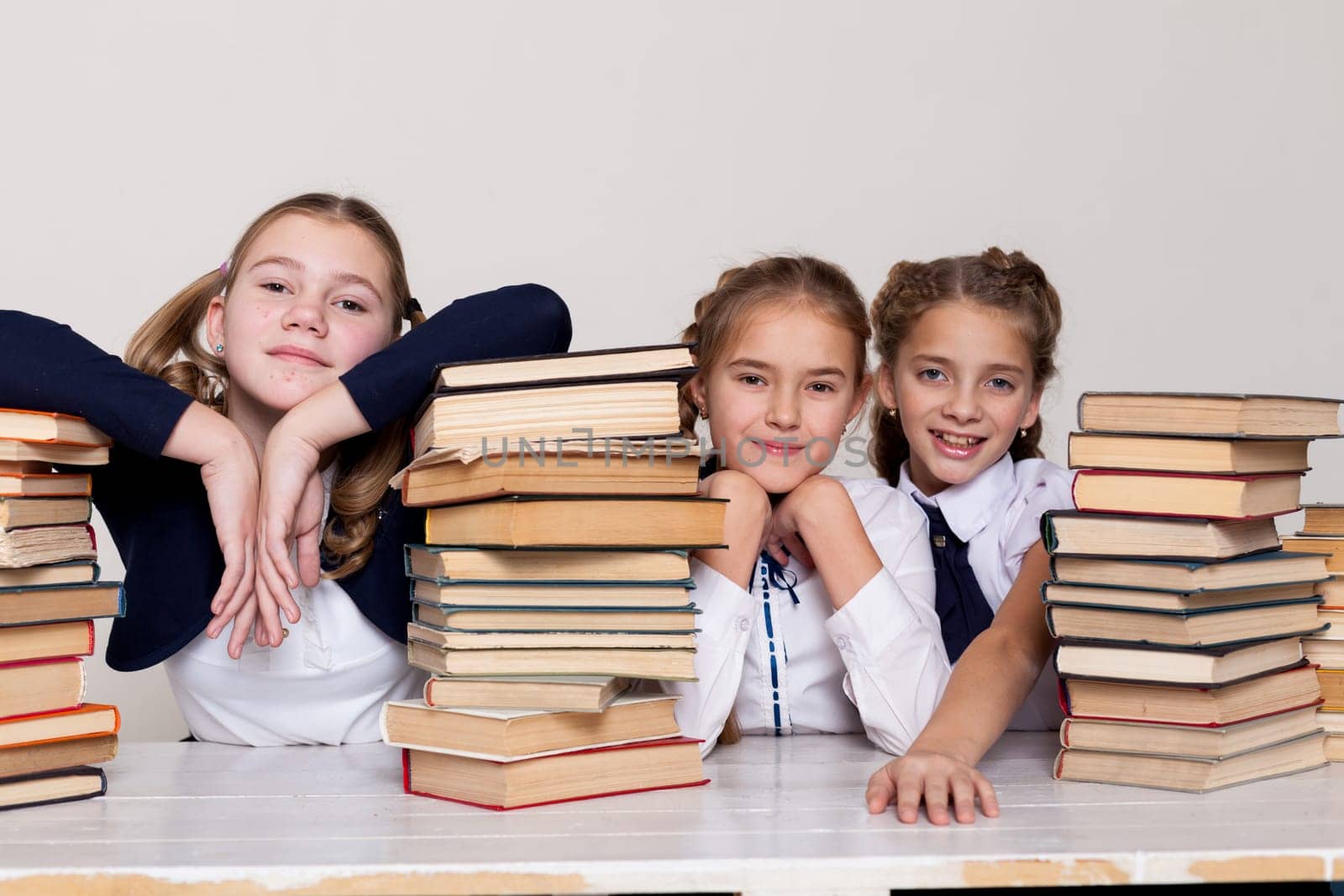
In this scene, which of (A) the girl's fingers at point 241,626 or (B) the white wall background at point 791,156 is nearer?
(A) the girl's fingers at point 241,626

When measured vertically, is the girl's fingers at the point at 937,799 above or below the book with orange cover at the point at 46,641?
below

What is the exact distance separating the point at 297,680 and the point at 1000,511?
Result: 4.02 feet

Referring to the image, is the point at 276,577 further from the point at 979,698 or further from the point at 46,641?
the point at 979,698

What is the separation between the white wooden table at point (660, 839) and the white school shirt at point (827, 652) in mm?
176

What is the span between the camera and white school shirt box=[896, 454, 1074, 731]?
2330 mm

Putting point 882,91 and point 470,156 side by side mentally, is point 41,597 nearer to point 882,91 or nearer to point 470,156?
point 470,156

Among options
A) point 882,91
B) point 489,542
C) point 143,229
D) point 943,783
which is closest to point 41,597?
point 489,542

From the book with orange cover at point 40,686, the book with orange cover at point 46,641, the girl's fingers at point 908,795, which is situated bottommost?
the girl's fingers at point 908,795

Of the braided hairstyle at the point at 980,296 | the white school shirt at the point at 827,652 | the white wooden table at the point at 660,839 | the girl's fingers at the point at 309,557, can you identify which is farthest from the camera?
the braided hairstyle at the point at 980,296

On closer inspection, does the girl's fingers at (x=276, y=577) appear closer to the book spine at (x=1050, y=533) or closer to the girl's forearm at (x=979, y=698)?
the girl's forearm at (x=979, y=698)

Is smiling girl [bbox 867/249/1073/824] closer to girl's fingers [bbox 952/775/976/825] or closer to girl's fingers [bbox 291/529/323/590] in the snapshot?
girl's fingers [bbox 952/775/976/825]

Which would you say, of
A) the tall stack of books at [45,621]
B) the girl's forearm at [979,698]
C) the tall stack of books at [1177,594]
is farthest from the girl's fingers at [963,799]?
the tall stack of books at [45,621]

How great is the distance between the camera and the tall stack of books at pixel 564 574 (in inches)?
62.9

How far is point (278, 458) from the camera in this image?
6.29 feet
